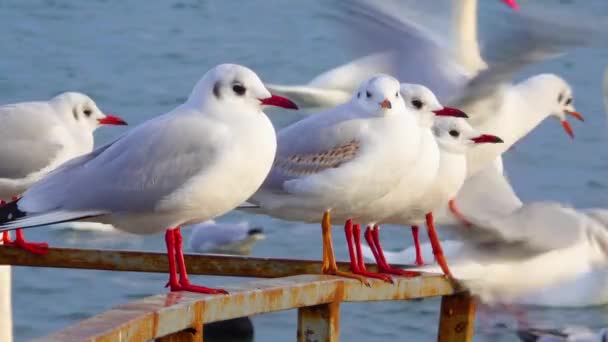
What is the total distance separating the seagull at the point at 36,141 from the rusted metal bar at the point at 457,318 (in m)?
1.77

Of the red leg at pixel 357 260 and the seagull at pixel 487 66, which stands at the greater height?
the seagull at pixel 487 66

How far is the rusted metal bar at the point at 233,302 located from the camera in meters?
4.17

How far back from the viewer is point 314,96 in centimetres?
981

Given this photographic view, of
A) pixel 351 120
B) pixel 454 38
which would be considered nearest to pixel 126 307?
pixel 351 120

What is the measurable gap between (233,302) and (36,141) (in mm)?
2365

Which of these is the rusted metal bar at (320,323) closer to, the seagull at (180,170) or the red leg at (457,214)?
the seagull at (180,170)

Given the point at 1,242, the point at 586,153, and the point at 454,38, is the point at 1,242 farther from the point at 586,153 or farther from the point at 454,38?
the point at 586,153

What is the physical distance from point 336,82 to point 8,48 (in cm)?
934

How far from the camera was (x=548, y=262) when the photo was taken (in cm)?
702

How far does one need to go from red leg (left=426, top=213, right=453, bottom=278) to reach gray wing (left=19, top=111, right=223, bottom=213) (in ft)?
3.47

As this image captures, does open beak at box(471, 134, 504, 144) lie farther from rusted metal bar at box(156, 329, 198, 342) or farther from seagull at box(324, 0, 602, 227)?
rusted metal bar at box(156, 329, 198, 342)

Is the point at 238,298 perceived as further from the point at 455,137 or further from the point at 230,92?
the point at 455,137

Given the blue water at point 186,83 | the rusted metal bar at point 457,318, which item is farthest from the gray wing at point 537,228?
the blue water at point 186,83

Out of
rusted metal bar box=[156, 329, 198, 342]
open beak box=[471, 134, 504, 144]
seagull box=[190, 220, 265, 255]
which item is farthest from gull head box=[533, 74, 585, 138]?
rusted metal bar box=[156, 329, 198, 342]
